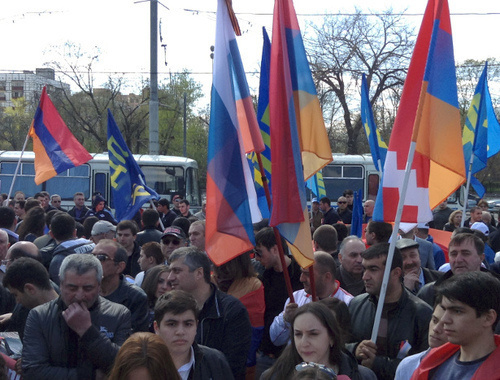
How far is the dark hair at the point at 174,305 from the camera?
3.69 m

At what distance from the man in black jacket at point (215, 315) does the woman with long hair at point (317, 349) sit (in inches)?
33.9

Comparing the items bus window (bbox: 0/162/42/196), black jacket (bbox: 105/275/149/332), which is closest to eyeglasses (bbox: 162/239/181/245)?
black jacket (bbox: 105/275/149/332)

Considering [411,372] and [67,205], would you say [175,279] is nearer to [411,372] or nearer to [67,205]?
[411,372]

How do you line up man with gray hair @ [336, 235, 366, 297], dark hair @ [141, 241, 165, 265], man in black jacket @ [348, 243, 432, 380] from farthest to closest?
1. dark hair @ [141, 241, 165, 265]
2. man with gray hair @ [336, 235, 366, 297]
3. man in black jacket @ [348, 243, 432, 380]

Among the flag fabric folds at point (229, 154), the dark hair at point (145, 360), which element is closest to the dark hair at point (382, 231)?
the flag fabric folds at point (229, 154)

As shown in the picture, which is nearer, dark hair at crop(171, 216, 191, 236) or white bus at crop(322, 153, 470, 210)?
dark hair at crop(171, 216, 191, 236)

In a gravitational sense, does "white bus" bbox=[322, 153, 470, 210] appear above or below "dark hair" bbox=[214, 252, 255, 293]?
above

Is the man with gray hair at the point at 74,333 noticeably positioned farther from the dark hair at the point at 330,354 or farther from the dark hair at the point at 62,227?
the dark hair at the point at 62,227

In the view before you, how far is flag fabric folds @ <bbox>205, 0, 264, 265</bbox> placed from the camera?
4742 mm

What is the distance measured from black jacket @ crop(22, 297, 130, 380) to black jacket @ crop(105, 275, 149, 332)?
73cm

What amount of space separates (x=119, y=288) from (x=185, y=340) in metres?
1.48

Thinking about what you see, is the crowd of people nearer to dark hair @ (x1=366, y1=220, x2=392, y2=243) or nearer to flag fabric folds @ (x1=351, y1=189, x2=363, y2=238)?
dark hair @ (x1=366, y1=220, x2=392, y2=243)

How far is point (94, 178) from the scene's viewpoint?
21188mm

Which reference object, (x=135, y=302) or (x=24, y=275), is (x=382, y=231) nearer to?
(x=135, y=302)
